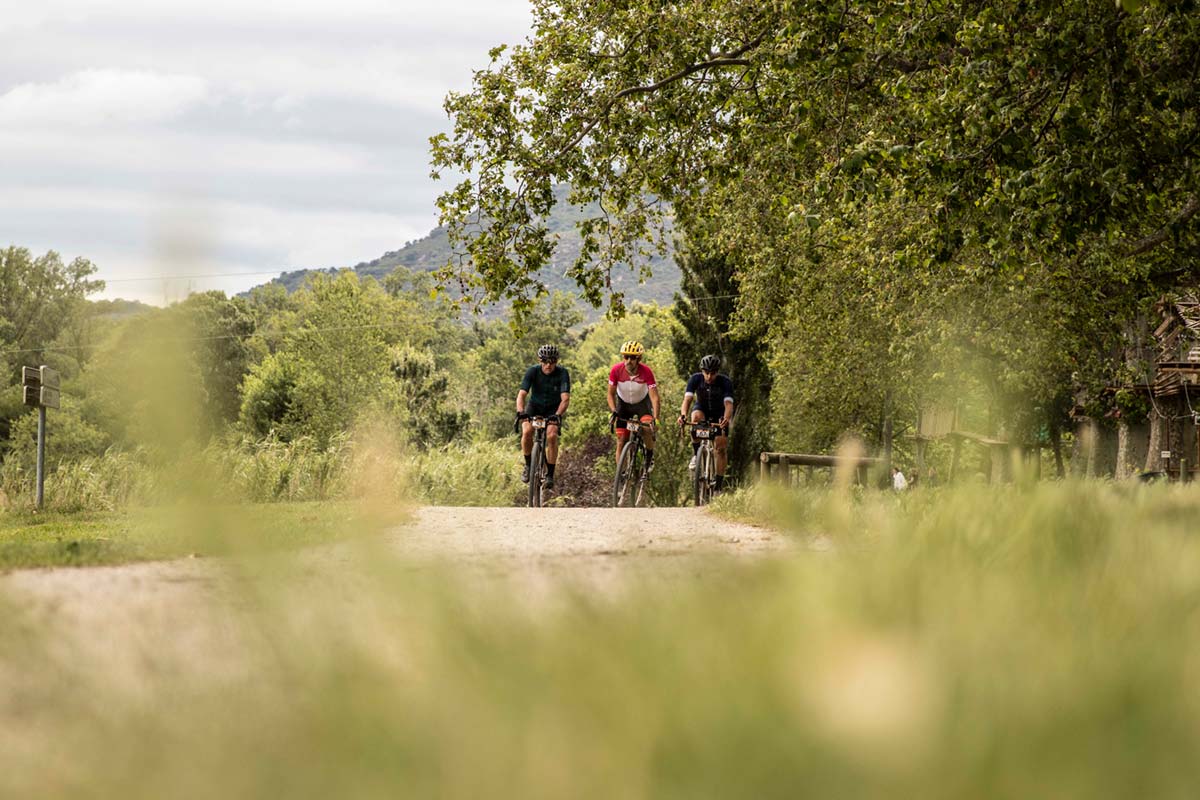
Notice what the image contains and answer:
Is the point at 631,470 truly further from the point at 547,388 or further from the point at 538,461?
the point at 547,388

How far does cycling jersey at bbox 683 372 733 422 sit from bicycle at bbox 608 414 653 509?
719 mm

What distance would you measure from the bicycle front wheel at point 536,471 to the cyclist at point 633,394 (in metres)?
1.00

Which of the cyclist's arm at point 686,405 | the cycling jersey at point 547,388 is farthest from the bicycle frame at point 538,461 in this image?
the cyclist's arm at point 686,405

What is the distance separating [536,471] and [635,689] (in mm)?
14441

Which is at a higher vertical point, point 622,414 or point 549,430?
point 622,414

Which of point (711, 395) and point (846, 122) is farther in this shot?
point (711, 395)

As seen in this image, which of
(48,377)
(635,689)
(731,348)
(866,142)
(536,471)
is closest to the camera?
(635,689)

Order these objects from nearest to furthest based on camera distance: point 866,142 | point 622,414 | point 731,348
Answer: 1. point 866,142
2. point 622,414
3. point 731,348

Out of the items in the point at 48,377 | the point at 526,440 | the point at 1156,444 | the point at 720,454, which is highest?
the point at 48,377

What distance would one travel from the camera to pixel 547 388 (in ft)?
49.7

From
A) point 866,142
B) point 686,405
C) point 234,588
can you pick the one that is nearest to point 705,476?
point 686,405

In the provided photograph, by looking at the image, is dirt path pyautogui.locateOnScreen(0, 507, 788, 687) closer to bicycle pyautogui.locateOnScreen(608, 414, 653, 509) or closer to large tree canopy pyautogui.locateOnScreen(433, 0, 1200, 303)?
large tree canopy pyautogui.locateOnScreen(433, 0, 1200, 303)

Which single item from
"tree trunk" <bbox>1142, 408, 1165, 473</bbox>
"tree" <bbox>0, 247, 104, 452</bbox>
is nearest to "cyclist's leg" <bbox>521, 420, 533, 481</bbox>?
"tree trunk" <bbox>1142, 408, 1165, 473</bbox>

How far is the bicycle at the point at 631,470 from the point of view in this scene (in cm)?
1551
